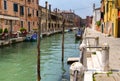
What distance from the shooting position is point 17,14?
149 ft

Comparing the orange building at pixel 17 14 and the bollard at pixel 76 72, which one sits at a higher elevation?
the orange building at pixel 17 14

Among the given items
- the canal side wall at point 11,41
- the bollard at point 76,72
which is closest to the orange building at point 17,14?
the canal side wall at point 11,41

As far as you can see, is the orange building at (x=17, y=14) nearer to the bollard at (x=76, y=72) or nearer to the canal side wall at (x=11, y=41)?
the canal side wall at (x=11, y=41)

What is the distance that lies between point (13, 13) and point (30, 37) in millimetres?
5915

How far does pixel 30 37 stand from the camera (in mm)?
40281

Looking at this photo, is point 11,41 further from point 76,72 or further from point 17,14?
point 76,72

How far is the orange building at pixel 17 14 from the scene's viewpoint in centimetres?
3884

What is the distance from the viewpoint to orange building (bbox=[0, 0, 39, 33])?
38.8 m

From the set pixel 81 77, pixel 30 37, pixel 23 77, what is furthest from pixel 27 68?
pixel 30 37

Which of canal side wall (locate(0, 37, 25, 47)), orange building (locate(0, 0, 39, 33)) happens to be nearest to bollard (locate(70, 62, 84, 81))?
canal side wall (locate(0, 37, 25, 47))

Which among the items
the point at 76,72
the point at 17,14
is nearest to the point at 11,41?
the point at 17,14

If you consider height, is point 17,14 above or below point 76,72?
above

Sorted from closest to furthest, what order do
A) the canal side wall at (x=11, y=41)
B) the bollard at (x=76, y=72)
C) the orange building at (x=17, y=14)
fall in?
the bollard at (x=76, y=72)
the canal side wall at (x=11, y=41)
the orange building at (x=17, y=14)

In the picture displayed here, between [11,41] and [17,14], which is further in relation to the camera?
[17,14]
